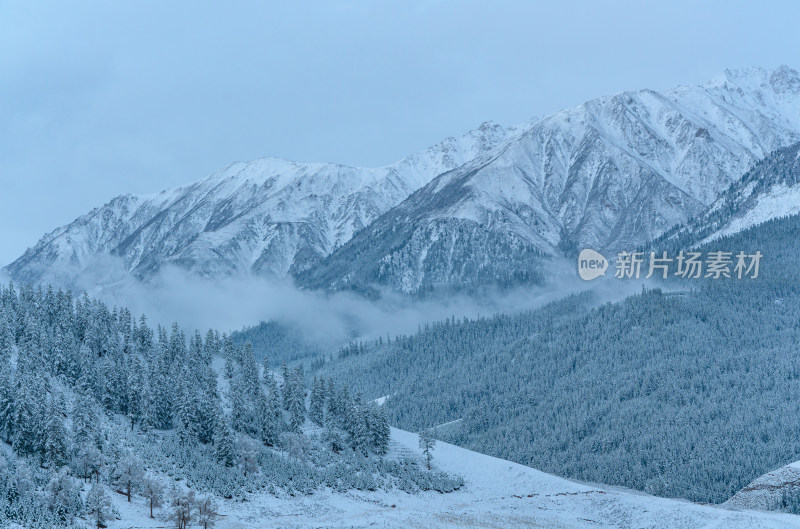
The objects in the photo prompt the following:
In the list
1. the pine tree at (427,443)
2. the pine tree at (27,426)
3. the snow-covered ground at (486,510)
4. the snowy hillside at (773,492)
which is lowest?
the snowy hillside at (773,492)

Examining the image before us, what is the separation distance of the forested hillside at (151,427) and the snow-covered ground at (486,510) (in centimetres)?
363

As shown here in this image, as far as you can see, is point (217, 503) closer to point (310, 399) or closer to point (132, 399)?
point (132, 399)

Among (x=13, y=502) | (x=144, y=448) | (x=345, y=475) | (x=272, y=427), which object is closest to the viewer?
(x=13, y=502)

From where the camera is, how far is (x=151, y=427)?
146 m

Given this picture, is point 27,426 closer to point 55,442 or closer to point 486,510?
point 55,442

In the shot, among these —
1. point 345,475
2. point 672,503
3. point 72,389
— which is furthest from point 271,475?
point 672,503

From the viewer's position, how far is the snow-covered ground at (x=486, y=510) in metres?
110

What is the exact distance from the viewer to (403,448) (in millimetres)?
172125

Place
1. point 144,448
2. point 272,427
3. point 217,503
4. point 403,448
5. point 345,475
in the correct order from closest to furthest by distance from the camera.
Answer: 1. point 217,503
2. point 144,448
3. point 345,475
4. point 272,427
5. point 403,448

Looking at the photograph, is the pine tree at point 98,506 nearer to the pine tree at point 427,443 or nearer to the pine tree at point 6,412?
the pine tree at point 6,412

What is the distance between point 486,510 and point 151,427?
2440 inches

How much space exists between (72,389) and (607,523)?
314 ft

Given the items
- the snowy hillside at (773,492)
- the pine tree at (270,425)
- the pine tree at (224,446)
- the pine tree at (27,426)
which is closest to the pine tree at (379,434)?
the pine tree at (270,425)

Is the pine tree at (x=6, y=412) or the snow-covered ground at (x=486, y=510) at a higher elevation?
the pine tree at (x=6, y=412)
